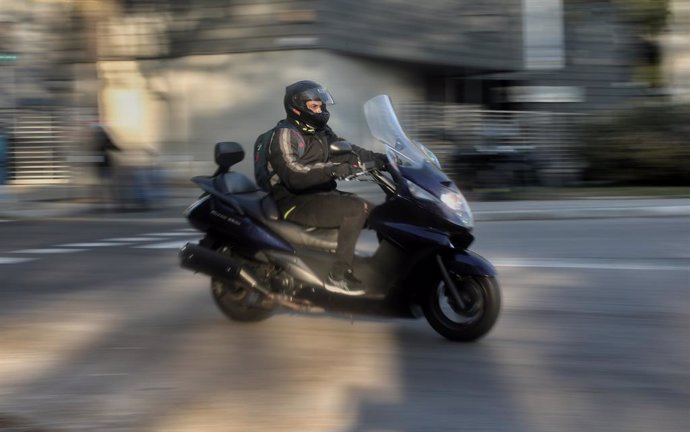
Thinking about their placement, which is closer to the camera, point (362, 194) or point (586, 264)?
point (586, 264)

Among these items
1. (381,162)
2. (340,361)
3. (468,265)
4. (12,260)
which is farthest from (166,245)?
(468,265)

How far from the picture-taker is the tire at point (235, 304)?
677 centimetres

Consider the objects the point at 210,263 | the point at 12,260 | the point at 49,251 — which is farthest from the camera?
the point at 49,251

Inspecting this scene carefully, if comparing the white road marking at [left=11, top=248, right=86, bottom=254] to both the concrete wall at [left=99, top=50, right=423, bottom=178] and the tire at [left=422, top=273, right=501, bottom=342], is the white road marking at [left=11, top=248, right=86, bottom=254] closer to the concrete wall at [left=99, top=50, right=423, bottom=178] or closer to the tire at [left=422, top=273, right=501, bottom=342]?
the tire at [left=422, top=273, right=501, bottom=342]

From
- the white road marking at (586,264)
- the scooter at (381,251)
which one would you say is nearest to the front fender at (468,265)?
the scooter at (381,251)

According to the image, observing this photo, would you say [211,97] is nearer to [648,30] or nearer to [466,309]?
[648,30]

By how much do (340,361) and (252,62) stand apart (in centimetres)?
1395

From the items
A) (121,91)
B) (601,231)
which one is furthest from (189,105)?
(601,231)

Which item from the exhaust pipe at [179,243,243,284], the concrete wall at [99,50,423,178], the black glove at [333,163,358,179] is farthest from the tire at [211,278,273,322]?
the concrete wall at [99,50,423,178]

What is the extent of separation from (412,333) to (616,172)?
44.2 feet

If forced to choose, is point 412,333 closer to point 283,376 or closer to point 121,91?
point 283,376

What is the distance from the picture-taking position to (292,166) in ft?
20.1

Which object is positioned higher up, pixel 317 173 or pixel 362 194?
pixel 317 173

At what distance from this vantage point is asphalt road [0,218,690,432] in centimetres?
471
